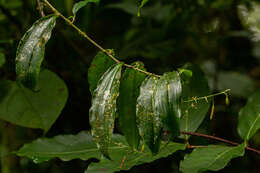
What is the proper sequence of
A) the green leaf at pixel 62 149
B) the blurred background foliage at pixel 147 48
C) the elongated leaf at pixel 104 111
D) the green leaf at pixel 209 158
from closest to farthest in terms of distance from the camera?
the elongated leaf at pixel 104 111
the green leaf at pixel 209 158
the green leaf at pixel 62 149
the blurred background foliage at pixel 147 48

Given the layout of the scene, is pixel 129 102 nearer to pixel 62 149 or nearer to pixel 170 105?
pixel 170 105

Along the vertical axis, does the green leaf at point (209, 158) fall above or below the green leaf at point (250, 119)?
below

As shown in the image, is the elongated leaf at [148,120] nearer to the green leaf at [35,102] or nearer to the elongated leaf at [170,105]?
the elongated leaf at [170,105]

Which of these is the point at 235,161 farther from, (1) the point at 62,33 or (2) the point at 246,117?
(1) the point at 62,33

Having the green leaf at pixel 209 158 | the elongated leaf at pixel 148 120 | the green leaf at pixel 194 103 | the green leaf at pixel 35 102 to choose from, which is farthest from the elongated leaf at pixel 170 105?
the green leaf at pixel 35 102

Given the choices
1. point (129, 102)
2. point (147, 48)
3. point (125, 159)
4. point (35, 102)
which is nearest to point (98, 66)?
point (129, 102)

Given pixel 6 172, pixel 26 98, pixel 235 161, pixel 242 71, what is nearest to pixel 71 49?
pixel 26 98
